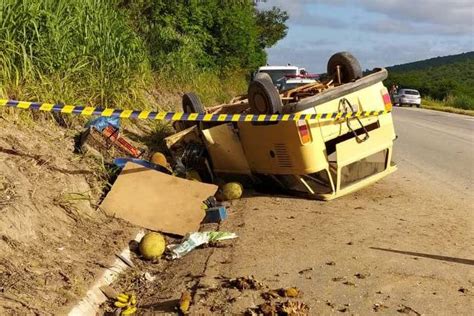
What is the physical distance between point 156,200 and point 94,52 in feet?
10.1

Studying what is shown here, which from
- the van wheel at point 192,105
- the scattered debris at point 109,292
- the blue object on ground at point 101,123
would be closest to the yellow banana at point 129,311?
the scattered debris at point 109,292

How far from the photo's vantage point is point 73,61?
7.78 meters

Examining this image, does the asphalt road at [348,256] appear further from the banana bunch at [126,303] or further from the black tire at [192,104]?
the black tire at [192,104]

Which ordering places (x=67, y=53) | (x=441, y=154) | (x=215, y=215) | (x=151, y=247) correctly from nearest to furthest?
(x=151, y=247)
(x=215, y=215)
(x=67, y=53)
(x=441, y=154)

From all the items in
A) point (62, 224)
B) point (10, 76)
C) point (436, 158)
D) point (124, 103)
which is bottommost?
point (436, 158)

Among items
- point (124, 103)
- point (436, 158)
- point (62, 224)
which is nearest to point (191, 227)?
point (62, 224)

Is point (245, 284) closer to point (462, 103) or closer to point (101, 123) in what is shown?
point (101, 123)

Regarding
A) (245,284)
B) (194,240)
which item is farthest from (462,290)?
(194,240)

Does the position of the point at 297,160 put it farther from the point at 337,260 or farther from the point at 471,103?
the point at 471,103

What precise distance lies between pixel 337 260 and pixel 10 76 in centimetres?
403

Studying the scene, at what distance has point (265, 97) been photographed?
7.11 metres

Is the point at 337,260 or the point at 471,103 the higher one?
the point at 337,260

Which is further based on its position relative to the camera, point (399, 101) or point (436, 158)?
point (399, 101)

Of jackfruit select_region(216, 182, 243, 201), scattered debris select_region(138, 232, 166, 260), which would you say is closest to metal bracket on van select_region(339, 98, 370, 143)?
jackfruit select_region(216, 182, 243, 201)
